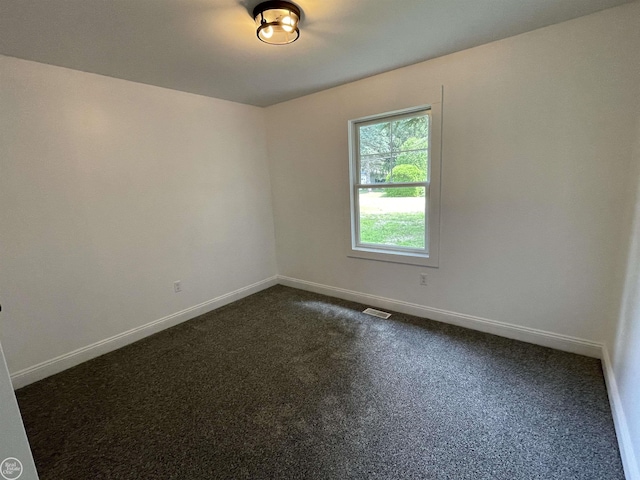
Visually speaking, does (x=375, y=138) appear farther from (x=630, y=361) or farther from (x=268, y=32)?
(x=630, y=361)

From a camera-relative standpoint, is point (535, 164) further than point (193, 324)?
No

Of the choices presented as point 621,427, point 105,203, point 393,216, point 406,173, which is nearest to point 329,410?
point 621,427

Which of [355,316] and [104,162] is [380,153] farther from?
[104,162]

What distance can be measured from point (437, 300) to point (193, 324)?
253 centimetres

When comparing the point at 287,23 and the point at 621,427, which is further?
the point at 287,23

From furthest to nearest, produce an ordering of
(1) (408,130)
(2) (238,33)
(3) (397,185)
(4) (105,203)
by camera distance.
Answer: (3) (397,185) < (1) (408,130) < (4) (105,203) < (2) (238,33)

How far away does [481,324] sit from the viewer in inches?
104

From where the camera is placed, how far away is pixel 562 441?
1534 millimetres

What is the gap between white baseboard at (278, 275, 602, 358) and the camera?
2.24 metres

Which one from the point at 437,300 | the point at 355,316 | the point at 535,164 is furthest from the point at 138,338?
the point at 535,164

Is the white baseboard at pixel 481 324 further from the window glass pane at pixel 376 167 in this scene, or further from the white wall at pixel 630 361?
the window glass pane at pixel 376 167

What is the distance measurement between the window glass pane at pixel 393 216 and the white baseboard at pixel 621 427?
5.22 ft

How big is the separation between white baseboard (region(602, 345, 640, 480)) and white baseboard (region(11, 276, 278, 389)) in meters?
3.40

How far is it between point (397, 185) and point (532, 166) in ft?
3.72
